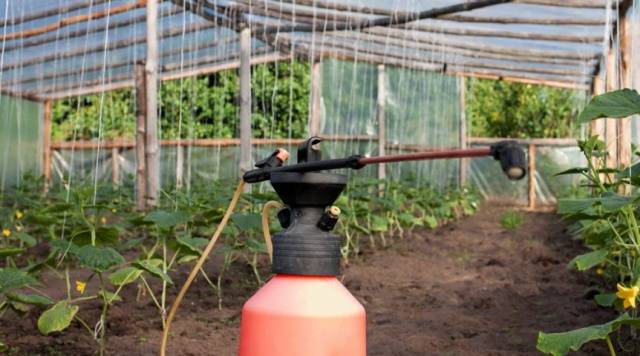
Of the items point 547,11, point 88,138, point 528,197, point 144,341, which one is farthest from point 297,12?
point 88,138

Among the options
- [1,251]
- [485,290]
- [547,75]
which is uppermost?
[547,75]

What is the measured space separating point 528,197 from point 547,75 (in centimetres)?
221

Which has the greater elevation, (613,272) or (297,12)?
(297,12)

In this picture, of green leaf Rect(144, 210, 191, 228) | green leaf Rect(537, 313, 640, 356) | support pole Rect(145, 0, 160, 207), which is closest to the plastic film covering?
support pole Rect(145, 0, 160, 207)

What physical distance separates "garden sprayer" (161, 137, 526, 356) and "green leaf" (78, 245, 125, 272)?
1524 millimetres

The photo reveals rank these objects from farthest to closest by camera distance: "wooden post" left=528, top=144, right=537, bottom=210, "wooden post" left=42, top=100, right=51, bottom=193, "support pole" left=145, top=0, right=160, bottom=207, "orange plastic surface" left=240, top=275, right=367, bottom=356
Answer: "wooden post" left=42, top=100, right=51, bottom=193, "wooden post" left=528, top=144, right=537, bottom=210, "support pole" left=145, top=0, right=160, bottom=207, "orange plastic surface" left=240, top=275, right=367, bottom=356

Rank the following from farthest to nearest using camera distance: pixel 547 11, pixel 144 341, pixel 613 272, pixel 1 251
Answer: pixel 547 11 < pixel 613 272 < pixel 144 341 < pixel 1 251

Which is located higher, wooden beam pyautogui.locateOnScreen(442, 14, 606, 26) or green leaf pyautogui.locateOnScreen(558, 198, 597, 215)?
wooden beam pyautogui.locateOnScreen(442, 14, 606, 26)

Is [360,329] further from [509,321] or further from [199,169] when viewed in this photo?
[199,169]

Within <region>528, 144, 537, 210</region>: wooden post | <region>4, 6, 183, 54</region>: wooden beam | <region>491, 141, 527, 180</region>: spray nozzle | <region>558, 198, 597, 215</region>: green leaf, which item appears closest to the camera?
<region>491, 141, 527, 180</region>: spray nozzle

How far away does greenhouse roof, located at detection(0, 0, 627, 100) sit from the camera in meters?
8.89

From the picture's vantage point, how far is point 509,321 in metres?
4.01

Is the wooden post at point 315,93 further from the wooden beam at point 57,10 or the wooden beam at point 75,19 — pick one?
the wooden beam at point 57,10

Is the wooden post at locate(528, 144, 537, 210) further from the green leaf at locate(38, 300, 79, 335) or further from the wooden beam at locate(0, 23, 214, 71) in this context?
the green leaf at locate(38, 300, 79, 335)
